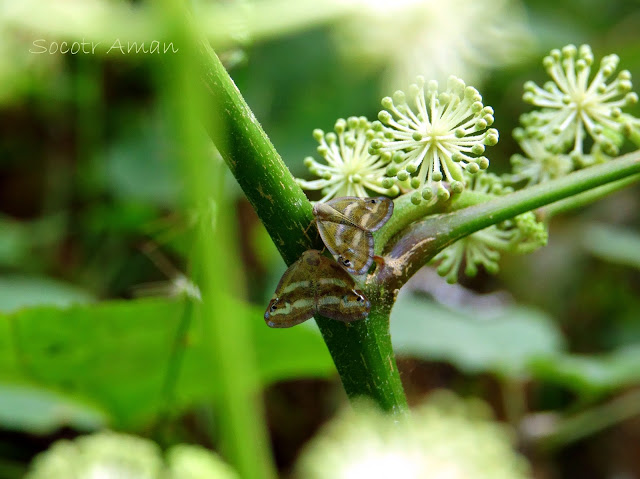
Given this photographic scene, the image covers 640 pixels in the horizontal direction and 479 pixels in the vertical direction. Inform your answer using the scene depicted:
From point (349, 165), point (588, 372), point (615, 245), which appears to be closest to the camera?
point (349, 165)

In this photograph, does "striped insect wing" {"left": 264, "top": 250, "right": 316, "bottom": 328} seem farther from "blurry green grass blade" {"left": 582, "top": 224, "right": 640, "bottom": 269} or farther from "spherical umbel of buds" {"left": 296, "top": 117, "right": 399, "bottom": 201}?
"blurry green grass blade" {"left": 582, "top": 224, "right": 640, "bottom": 269}

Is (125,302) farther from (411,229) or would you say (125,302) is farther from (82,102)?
(82,102)

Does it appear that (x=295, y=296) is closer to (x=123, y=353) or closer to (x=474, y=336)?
(x=123, y=353)

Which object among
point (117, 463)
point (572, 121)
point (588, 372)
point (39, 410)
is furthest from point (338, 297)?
point (588, 372)

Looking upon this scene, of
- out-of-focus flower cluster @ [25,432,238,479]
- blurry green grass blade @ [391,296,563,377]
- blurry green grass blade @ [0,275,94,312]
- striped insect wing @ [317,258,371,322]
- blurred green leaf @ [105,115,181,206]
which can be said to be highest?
blurred green leaf @ [105,115,181,206]

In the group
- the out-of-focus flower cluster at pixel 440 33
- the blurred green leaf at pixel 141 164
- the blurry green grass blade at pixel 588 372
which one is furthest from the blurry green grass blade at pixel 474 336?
the blurred green leaf at pixel 141 164

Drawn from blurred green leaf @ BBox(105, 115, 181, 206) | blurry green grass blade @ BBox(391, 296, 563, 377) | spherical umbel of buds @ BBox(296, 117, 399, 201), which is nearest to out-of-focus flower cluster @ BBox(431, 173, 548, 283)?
spherical umbel of buds @ BBox(296, 117, 399, 201)
